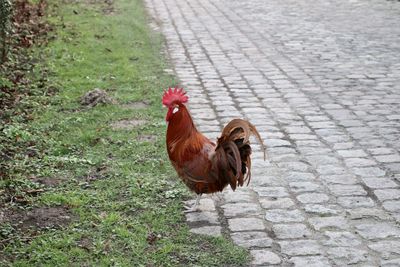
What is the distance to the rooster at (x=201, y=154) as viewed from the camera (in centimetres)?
452

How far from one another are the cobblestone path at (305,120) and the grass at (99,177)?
371mm

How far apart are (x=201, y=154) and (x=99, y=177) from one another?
4.50 ft

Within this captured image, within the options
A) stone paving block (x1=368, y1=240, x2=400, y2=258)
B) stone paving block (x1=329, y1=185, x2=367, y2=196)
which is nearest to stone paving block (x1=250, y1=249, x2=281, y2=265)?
stone paving block (x1=368, y1=240, x2=400, y2=258)

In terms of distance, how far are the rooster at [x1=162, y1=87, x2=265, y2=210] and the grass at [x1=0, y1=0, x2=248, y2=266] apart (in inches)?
17.0

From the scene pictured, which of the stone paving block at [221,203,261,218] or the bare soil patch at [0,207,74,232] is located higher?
the bare soil patch at [0,207,74,232]

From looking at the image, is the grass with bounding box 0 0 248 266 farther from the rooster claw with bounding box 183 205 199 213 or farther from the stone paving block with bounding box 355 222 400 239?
the stone paving block with bounding box 355 222 400 239

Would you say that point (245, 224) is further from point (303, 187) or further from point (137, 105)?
point (137, 105)

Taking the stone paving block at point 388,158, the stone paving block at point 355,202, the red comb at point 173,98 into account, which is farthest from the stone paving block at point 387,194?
the red comb at point 173,98

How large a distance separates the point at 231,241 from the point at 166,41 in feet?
25.7

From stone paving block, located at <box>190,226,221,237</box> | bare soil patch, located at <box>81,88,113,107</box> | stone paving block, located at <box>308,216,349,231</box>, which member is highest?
stone paving block, located at <box>308,216,349,231</box>

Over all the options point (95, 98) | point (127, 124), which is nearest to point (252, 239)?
point (127, 124)

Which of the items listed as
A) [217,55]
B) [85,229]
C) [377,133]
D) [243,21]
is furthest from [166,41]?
[85,229]

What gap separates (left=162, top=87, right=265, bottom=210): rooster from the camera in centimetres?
452

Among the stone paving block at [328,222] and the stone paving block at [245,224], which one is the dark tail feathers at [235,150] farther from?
the stone paving block at [328,222]
